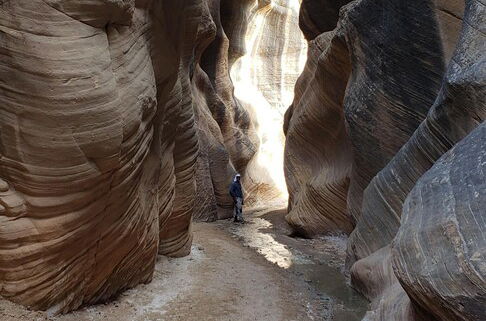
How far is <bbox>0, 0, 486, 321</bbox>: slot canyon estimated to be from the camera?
4.07m

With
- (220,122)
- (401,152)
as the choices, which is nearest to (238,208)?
(220,122)

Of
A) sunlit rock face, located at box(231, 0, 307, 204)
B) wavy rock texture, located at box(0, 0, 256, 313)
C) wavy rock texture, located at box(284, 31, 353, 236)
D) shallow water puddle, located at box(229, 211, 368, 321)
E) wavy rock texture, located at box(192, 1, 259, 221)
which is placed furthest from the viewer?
sunlit rock face, located at box(231, 0, 307, 204)

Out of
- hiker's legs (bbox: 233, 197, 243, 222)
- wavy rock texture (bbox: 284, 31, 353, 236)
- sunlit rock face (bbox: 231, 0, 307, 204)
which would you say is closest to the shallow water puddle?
hiker's legs (bbox: 233, 197, 243, 222)

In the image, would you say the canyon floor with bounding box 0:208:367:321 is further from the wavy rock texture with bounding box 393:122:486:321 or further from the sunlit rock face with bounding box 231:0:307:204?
the sunlit rock face with bounding box 231:0:307:204

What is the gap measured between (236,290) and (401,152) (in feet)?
9.38

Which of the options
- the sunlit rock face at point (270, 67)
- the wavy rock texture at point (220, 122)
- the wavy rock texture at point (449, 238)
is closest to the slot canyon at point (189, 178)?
the wavy rock texture at point (449, 238)

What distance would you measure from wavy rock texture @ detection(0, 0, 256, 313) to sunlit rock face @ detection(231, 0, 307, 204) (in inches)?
730

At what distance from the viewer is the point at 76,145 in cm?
454

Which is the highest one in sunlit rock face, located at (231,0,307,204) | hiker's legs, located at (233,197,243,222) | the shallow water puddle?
sunlit rock face, located at (231,0,307,204)

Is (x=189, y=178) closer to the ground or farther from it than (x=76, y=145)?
closer to the ground

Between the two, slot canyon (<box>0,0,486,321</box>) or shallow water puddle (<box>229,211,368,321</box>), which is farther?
shallow water puddle (<box>229,211,368,321</box>)

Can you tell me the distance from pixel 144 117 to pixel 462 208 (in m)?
3.32

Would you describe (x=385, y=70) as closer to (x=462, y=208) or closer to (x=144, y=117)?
(x=144, y=117)

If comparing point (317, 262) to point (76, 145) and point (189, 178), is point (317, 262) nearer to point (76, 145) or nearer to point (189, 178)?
point (189, 178)
